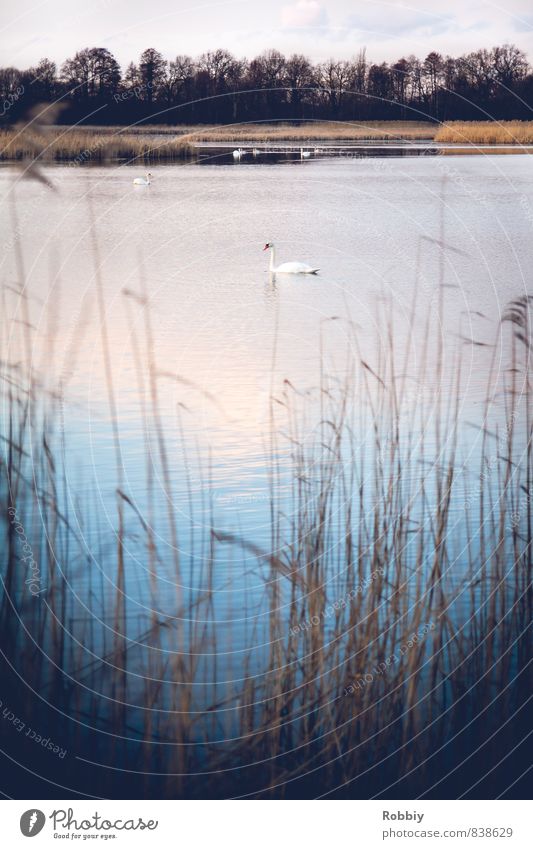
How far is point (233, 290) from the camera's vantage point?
1425 centimetres

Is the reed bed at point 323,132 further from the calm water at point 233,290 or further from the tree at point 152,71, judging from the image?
the tree at point 152,71

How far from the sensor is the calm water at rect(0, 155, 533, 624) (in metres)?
6.77

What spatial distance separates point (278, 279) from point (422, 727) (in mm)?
11387

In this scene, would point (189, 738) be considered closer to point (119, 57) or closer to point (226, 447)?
point (226, 447)

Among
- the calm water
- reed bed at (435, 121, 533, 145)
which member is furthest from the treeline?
reed bed at (435, 121, 533, 145)

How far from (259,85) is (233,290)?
6.61m

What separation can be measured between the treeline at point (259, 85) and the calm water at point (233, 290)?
849 millimetres

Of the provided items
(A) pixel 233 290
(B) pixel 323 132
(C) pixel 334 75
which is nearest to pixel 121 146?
(B) pixel 323 132

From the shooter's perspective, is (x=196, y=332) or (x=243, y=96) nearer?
(x=243, y=96)

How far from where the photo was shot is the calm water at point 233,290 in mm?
6773

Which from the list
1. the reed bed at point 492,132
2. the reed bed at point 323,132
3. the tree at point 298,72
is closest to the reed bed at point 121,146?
the reed bed at point 323,132

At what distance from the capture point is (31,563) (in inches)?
187

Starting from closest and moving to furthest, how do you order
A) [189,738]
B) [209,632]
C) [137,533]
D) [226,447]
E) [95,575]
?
[189,738]
[209,632]
[95,575]
[137,533]
[226,447]

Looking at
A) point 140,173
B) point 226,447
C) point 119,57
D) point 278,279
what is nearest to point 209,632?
point 226,447
